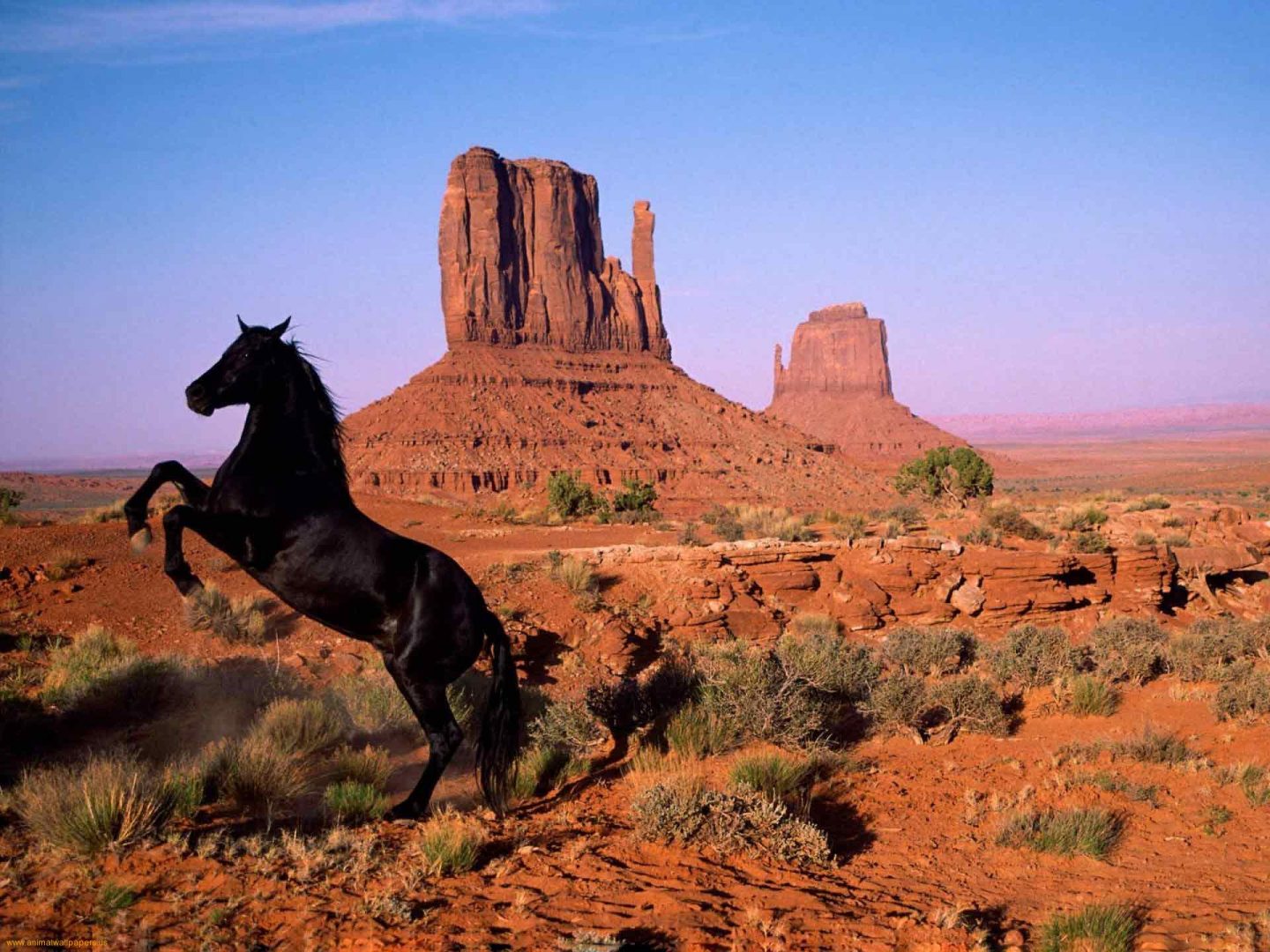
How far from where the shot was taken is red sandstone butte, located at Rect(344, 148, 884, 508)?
68250 millimetres

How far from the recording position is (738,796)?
6.72 metres

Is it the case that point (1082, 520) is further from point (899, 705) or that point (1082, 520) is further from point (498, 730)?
point (498, 730)

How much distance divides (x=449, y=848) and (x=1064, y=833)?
4.44 meters

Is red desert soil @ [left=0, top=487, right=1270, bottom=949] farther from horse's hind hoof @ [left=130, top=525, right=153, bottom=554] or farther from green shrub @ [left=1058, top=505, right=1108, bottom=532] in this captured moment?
green shrub @ [left=1058, top=505, right=1108, bottom=532]

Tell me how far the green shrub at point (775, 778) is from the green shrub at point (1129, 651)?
6392mm

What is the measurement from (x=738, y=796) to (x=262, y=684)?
20.1 feet

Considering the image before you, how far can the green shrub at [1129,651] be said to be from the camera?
12555 millimetres

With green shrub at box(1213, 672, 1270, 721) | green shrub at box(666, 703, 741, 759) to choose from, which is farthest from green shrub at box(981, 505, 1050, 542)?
green shrub at box(666, 703, 741, 759)

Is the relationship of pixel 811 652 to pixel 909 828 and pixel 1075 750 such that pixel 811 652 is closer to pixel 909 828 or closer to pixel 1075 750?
pixel 1075 750

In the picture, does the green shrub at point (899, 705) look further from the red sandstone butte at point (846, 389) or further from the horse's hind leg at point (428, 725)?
the red sandstone butte at point (846, 389)

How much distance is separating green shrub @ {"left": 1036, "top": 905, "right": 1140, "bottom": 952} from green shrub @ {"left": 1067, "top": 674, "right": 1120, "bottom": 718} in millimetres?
6198

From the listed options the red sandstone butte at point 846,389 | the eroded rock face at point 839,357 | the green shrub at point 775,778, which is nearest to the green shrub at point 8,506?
the green shrub at point 775,778

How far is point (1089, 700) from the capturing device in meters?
11.1

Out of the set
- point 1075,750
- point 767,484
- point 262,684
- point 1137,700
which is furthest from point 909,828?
point 767,484
